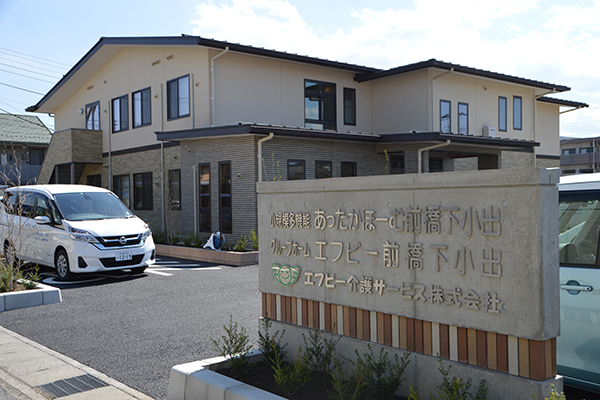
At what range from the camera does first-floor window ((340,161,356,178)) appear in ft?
60.4

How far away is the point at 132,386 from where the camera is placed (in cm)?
484

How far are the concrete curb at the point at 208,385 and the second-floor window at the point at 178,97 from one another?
587 inches

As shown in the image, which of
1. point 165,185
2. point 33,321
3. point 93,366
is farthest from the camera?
point 165,185

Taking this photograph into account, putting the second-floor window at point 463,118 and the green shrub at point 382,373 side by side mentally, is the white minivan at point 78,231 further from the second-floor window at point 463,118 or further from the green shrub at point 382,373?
the second-floor window at point 463,118

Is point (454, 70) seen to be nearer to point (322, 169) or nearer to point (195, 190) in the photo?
point (322, 169)

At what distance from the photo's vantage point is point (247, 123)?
16359mm

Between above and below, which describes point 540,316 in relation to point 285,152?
below

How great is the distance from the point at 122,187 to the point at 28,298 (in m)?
15.0

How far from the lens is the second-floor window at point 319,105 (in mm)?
19672

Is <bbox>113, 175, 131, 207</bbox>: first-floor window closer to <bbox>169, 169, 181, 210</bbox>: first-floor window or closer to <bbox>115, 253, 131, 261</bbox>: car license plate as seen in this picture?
<bbox>169, 169, 181, 210</bbox>: first-floor window

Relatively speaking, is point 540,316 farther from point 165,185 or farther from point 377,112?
point 377,112

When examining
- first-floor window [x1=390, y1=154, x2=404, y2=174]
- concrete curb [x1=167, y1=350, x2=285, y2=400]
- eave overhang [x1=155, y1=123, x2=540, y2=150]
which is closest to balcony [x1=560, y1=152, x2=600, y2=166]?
eave overhang [x1=155, y1=123, x2=540, y2=150]

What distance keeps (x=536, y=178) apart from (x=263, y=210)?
2.67 meters

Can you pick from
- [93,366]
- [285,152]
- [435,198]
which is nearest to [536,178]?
[435,198]
